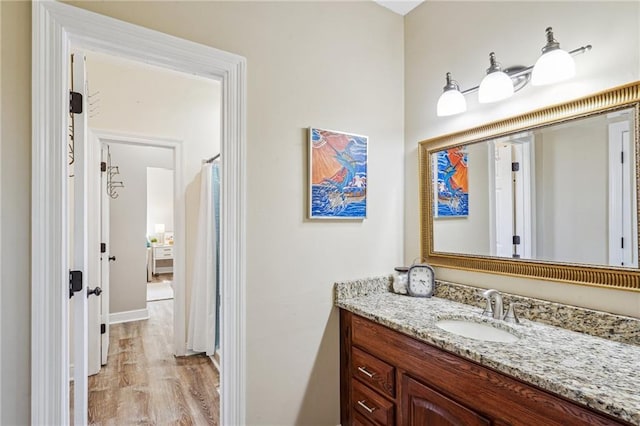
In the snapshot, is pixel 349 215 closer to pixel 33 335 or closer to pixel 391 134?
pixel 391 134

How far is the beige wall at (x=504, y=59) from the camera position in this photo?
1.30m

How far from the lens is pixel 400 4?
83.8 inches

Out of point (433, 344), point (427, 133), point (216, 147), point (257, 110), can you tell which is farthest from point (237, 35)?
point (216, 147)

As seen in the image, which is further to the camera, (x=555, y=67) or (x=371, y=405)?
(x=371, y=405)

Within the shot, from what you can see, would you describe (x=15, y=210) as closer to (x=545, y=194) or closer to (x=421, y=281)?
(x=421, y=281)

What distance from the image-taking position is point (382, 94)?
2133mm

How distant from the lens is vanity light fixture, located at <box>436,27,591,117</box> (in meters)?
1.35

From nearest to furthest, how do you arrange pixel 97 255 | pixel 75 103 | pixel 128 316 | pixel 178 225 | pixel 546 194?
1. pixel 75 103
2. pixel 546 194
3. pixel 97 255
4. pixel 178 225
5. pixel 128 316

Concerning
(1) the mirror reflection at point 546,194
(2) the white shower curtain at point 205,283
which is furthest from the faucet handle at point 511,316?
(2) the white shower curtain at point 205,283

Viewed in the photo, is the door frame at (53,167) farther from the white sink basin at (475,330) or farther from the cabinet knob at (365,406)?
the white sink basin at (475,330)

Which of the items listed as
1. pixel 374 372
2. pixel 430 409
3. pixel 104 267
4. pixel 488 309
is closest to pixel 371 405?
pixel 374 372

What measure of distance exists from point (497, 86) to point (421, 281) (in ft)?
3.69

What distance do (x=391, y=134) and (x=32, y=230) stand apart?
1.89 m

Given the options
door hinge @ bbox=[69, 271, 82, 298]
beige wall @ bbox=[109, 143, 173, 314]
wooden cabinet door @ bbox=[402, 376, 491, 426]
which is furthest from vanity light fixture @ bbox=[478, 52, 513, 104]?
beige wall @ bbox=[109, 143, 173, 314]
